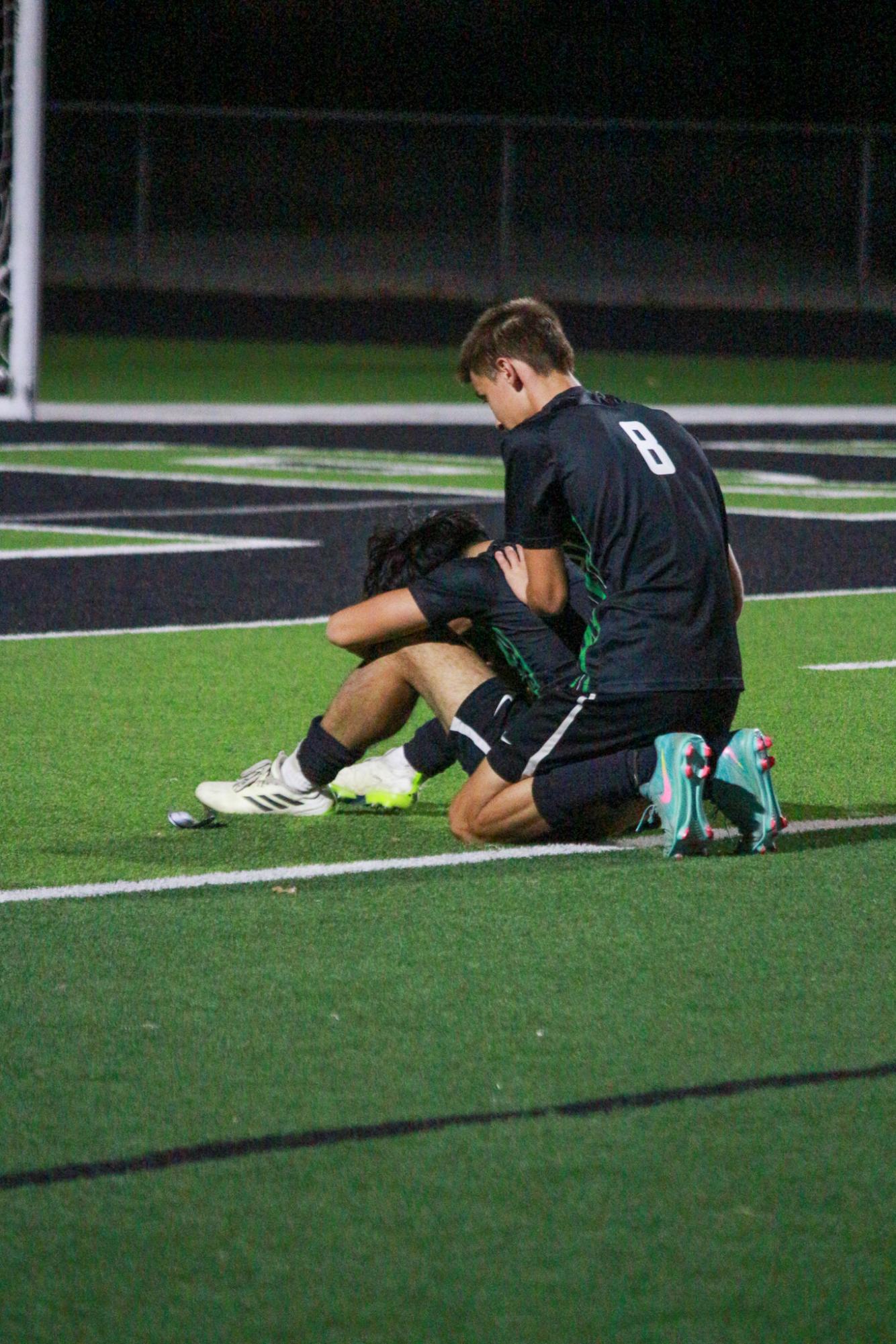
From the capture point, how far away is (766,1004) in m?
4.97

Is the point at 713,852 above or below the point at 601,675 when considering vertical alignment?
below

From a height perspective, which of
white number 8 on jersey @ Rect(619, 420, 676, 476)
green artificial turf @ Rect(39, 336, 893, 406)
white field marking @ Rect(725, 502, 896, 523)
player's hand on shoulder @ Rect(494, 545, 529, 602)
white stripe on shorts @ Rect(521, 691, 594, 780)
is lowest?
green artificial turf @ Rect(39, 336, 893, 406)

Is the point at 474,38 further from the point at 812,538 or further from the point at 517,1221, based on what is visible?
the point at 517,1221

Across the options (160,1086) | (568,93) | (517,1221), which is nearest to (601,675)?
(160,1086)

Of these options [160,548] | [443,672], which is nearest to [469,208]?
[160,548]

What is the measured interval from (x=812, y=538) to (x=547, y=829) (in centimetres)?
827

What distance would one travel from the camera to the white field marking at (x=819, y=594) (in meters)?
11.7

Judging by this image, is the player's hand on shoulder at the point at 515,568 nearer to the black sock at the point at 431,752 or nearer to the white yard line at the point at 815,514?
the black sock at the point at 431,752

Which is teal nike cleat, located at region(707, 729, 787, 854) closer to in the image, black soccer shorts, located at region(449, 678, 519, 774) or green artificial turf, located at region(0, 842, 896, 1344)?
green artificial turf, located at region(0, 842, 896, 1344)

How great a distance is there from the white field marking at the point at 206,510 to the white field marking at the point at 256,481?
69cm

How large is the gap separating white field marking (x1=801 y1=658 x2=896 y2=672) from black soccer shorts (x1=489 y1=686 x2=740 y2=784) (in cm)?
337

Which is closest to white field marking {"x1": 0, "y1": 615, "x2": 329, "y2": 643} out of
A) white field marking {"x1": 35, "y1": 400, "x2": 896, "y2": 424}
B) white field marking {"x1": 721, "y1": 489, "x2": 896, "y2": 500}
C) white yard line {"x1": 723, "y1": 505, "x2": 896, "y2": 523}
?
white yard line {"x1": 723, "y1": 505, "x2": 896, "y2": 523}

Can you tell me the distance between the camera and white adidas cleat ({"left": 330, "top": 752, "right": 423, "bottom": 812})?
22.4 ft

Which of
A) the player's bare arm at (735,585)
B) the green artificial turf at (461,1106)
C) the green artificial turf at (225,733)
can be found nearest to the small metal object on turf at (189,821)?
the green artificial turf at (225,733)
